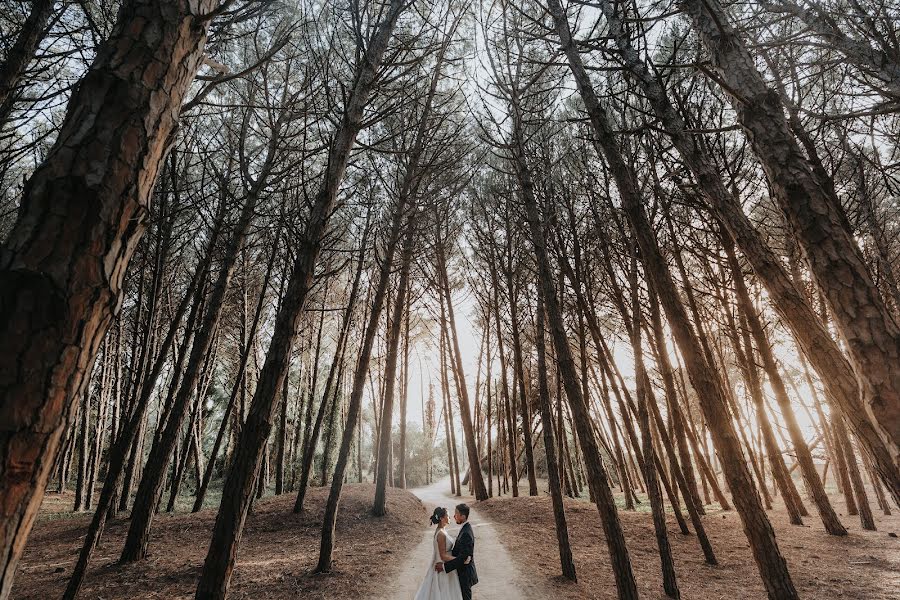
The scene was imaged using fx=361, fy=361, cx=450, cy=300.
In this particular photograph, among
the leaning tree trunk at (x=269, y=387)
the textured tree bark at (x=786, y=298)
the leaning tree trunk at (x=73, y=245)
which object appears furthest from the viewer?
the leaning tree trunk at (x=269, y=387)

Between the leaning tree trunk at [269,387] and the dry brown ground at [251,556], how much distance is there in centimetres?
255

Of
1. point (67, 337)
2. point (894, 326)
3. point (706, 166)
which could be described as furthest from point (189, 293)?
point (894, 326)

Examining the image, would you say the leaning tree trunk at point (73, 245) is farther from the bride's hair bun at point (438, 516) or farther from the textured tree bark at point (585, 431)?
the textured tree bark at point (585, 431)

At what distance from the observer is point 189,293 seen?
5.12 metres

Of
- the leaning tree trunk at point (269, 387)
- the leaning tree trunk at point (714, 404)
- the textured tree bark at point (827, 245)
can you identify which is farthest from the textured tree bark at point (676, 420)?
the leaning tree trunk at point (269, 387)

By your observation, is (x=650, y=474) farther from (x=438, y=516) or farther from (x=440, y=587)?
(x=440, y=587)

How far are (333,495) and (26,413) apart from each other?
5.83 m

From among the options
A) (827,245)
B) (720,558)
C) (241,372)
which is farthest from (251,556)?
(827,245)

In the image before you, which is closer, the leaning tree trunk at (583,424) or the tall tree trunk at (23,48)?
the tall tree trunk at (23,48)

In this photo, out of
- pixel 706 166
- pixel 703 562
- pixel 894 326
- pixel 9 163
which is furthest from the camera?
pixel 703 562

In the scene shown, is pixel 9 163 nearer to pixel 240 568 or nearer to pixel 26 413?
pixel 26 413

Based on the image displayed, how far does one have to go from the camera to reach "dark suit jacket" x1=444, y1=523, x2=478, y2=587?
404 centimetres

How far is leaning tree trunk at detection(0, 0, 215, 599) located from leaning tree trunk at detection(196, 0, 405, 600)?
1.88 metres

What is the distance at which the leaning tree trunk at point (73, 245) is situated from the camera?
892 mm
